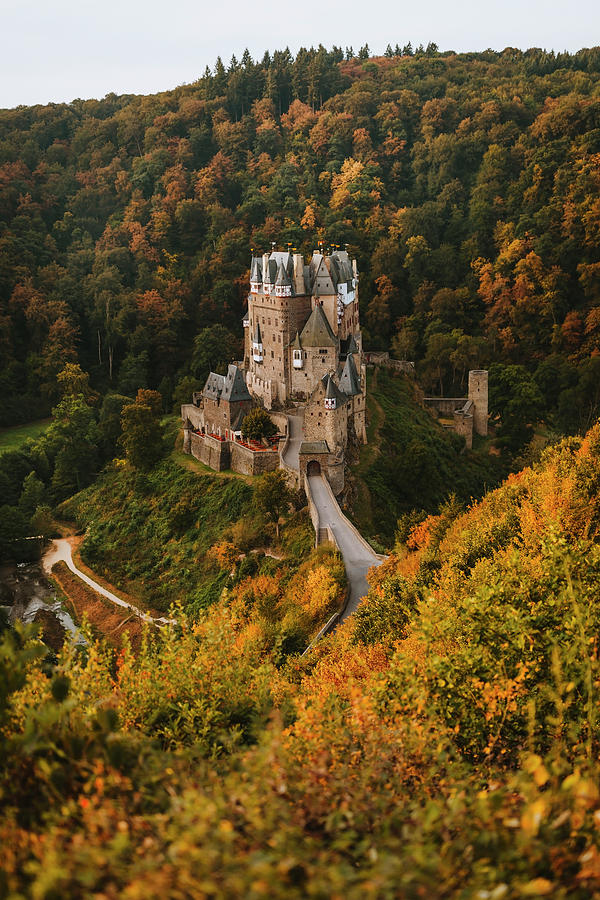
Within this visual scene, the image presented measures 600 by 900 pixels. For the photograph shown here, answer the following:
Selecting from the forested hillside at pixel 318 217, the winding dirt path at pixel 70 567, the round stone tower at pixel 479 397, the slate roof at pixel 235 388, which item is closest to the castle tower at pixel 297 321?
the slate roof at pixel 235 388

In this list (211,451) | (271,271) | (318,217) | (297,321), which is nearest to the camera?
(211,451)

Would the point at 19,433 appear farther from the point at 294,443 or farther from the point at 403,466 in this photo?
the point at 403,466

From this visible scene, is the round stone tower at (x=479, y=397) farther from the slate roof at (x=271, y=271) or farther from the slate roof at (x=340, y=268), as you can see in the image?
the slate roof at (x=271, y=271)

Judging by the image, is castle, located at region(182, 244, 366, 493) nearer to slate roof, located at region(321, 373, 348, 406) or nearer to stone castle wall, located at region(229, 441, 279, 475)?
stone castle wall, located at region(229, 441, 279, 475)

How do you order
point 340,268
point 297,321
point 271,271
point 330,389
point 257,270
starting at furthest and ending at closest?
1. point 257,270
2. point 340,268
3. point 271,271
4. point 297,321
5. point 330,389

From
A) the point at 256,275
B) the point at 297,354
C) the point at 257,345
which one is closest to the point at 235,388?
the point at 297,354

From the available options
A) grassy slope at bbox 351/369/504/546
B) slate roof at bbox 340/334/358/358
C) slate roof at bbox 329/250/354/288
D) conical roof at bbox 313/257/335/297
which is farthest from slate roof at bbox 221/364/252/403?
slate roof at bbox 329/250/354/288

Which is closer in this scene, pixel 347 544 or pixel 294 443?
pixel 347 544
